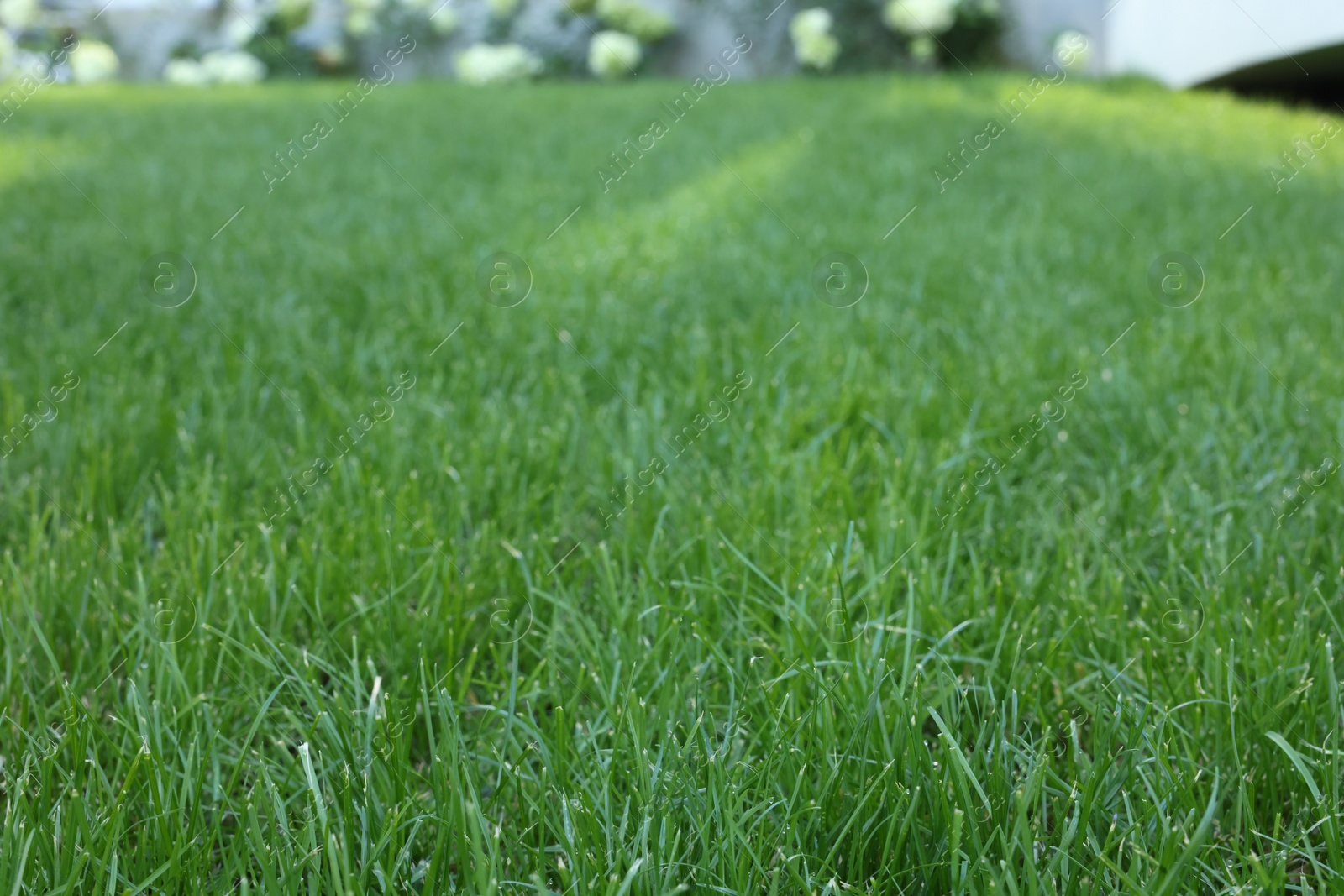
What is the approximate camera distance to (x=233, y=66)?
384 inches

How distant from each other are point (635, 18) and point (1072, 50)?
3.90 metres

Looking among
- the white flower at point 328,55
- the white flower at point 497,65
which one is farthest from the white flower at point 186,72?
the white flower at point 497,65

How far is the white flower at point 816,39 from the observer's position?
8430 millimetres

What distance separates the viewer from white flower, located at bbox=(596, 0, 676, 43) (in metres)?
9.27

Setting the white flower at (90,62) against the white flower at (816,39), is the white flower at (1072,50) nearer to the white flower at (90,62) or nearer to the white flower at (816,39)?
the white flower at (816,39)

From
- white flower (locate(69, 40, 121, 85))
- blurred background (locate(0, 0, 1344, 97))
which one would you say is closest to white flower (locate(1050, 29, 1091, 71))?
blurred background (locate(0, 0, 1344, 97))

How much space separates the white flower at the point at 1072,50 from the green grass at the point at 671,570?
5.60 metres

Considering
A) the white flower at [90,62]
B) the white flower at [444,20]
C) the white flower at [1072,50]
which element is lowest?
the white flower at [1072,50]

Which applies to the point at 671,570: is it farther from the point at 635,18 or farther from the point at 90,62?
the point at 90,62

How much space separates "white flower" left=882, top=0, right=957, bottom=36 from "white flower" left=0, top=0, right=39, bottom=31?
833cm

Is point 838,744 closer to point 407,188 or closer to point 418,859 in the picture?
point 418,859

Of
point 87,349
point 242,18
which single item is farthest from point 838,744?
point 242,18

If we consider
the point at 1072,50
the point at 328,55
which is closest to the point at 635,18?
the point at 328,55

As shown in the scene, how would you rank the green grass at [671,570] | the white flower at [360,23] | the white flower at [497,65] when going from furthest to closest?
1. the white flower at [360,23]
2. the white flower at [497,65]
3. the green grass at [671,570]
